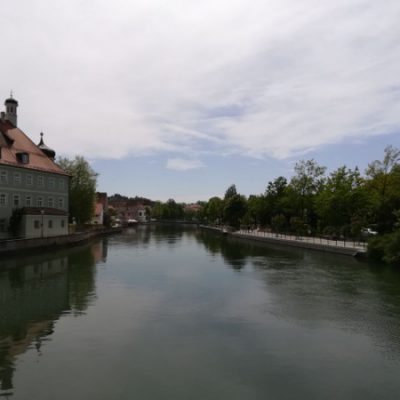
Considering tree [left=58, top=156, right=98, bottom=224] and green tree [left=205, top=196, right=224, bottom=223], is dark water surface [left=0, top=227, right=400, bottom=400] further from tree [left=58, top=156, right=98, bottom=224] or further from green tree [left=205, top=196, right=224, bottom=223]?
green tree [left=205, top=196, right=224, bottom=223]

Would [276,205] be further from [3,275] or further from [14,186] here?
[3,275]

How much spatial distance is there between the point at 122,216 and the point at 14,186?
131 m

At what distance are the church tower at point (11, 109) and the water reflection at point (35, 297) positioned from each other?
73.1 ft

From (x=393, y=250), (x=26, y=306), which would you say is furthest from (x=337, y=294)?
(x=26, y=306)

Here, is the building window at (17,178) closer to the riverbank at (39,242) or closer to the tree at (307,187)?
the riverbank at (39,242)

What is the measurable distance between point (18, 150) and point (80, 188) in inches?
713

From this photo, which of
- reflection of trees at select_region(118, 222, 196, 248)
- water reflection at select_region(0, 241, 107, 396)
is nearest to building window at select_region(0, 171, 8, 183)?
water reflection at select_region(0, 241, 107, 396)

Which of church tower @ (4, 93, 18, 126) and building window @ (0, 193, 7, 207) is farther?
church tower @ (4, 93, 18, 126)

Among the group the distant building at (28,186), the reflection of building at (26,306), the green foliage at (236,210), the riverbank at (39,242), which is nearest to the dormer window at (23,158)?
the distant building at (28,186)

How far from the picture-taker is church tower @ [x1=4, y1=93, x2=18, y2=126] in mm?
49906

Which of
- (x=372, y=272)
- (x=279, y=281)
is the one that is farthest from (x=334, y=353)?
(x=372, y=272)

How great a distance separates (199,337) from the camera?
14141mm

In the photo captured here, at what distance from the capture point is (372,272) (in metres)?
29.4

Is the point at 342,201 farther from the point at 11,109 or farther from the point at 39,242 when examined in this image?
the point at 11,109
